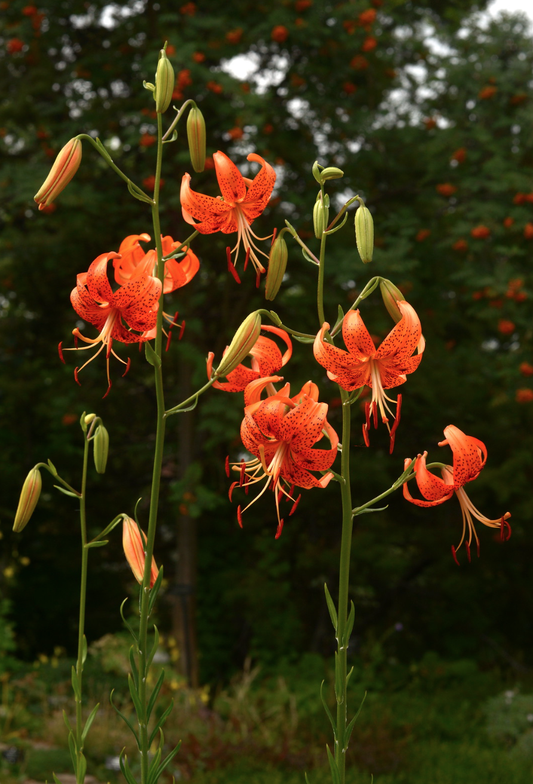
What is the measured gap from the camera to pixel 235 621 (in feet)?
19.4

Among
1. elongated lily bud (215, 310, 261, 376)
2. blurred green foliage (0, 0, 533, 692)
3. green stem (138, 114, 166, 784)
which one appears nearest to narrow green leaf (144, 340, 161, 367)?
green stem (138, 114, 166, 784)

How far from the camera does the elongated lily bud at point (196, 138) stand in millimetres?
1210

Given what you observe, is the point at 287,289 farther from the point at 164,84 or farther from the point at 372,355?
the point at 372,355

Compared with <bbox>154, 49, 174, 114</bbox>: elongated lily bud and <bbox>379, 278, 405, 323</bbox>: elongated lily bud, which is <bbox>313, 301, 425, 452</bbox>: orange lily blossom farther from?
<bbox>154, 49, 174, 114</bbox>: elongated lily bud

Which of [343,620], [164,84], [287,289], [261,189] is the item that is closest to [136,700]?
[343,620]

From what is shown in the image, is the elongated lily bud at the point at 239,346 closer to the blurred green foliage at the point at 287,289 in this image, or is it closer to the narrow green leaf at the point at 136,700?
the narrow green leaf at the point at 136,700

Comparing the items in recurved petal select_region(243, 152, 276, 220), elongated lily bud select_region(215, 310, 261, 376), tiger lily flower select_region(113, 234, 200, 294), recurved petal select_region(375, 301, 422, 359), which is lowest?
tiger lily flower select_region(113, 234, 200, 294)

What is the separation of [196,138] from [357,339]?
0.42 metres

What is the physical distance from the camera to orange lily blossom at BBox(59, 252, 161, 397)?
1.16 meters

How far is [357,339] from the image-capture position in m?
1.07

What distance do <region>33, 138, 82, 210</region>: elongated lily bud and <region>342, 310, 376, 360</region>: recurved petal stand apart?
0.49 meters

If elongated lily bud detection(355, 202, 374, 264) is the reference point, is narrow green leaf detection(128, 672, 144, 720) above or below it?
below

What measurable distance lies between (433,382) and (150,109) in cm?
241

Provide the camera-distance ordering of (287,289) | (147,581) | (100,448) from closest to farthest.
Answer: (147,581) → (100,448) → (287,289)
